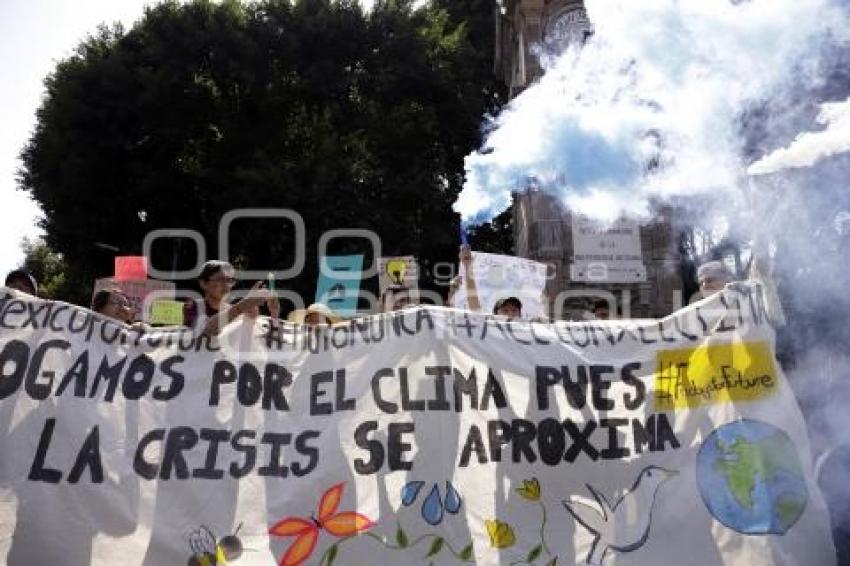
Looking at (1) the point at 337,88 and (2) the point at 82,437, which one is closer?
(2) the point at 82,437

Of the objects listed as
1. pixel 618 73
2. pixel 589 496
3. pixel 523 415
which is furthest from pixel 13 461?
pixel 618 73

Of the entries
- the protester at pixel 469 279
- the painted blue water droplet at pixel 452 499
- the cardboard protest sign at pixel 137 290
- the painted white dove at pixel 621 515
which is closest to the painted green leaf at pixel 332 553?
the painted blue water droplet at pixel 452 499

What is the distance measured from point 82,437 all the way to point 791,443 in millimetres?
3550

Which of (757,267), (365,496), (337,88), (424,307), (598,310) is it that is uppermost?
(337,88)

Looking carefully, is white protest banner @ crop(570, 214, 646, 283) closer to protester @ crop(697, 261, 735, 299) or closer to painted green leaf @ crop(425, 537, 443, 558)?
protester @ crop(697, 261, 735, 299)

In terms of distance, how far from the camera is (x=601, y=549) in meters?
3.79

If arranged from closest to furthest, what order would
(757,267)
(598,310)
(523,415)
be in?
1. (523,415)
2. (757,267)
3. (598,310)

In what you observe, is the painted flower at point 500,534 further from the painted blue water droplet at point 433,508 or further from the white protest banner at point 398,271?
the white protest banner at point 398,271

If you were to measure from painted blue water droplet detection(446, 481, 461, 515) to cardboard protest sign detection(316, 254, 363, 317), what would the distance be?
4.57m

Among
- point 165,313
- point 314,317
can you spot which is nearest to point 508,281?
point 314,317

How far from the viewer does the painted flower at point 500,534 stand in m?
3.79

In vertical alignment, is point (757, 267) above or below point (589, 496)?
above

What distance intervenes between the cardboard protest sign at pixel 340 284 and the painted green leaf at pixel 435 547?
4.72 m

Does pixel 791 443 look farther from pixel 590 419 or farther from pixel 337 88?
pixel 337 88
